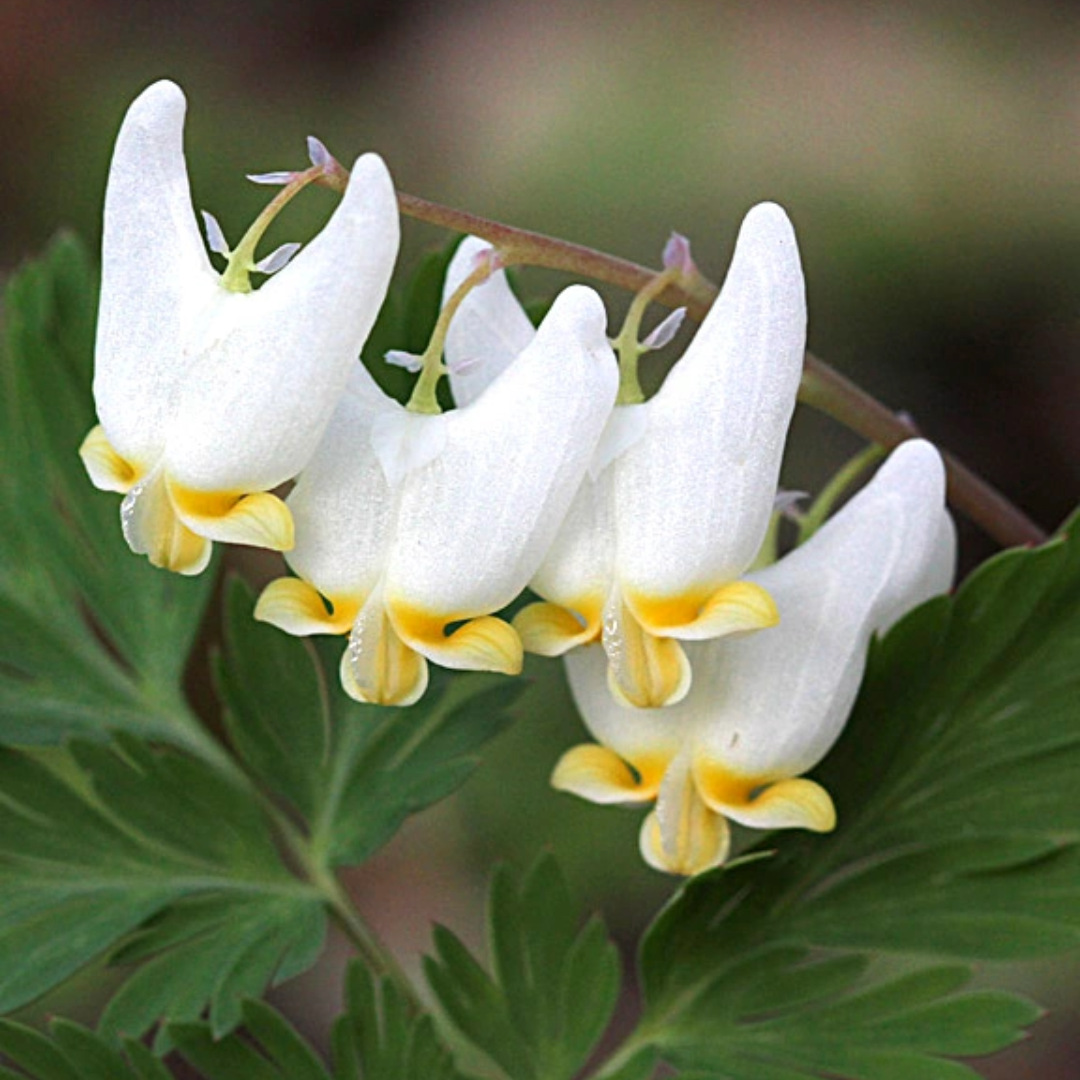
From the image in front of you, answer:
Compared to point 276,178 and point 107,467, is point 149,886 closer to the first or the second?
point 107,467

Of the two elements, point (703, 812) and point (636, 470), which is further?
point (703, 812)

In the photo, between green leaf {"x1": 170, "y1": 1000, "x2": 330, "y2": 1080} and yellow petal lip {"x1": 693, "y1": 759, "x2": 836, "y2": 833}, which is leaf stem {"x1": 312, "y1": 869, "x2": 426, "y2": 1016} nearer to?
green leaf {"x1": 170, "y1": 1000, "x2": 330, "y2": 1080}

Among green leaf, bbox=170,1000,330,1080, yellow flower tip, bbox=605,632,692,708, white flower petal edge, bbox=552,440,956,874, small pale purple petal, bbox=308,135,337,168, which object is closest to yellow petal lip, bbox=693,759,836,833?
white flower petal edge, bbox=552,440,956,874

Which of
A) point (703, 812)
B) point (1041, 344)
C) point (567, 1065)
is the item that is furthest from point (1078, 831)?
point (1041, 344)

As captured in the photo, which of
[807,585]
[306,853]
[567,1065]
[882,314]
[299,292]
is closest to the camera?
[299,292]

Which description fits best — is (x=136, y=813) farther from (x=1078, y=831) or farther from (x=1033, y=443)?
(x=1033, y=443)
